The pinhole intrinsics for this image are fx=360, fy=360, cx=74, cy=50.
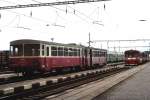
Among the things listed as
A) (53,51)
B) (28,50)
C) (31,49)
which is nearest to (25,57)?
(28,50)

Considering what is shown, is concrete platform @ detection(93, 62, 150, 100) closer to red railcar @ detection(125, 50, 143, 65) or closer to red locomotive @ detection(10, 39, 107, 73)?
red locomotive @ detection(10, 39, 107, 73)

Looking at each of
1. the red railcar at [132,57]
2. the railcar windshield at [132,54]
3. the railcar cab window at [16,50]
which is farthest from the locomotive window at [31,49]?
the railcar windshield at [132,54]

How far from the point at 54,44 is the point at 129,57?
96.4 feet

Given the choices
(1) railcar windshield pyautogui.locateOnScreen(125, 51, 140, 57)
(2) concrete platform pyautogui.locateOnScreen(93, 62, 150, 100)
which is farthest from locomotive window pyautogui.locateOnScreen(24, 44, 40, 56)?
(1) railcar windshield pyautogui.locateOnScreen(125, 51, 140, 57)

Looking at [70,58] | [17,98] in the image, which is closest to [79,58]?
[70,58]

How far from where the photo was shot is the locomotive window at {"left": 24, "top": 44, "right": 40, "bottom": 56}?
88.9 feet

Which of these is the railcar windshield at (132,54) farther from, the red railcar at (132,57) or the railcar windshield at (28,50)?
the railcar windshield at (28,50)

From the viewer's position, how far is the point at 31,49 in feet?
89.6

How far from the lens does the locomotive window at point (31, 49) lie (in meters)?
27.1

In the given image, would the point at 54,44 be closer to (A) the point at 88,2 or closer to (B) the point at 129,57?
(A) the point at 88,2

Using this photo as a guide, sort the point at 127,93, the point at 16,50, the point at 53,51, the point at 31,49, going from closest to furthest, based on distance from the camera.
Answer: the point at 127,93, the point at 31,49, the point at 16,50, the point at 53,51

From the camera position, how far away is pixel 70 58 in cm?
3384

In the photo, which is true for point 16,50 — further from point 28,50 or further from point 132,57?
point 132,57

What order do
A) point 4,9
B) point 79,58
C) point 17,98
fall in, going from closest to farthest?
point 17,98 < point 4,9 < point 79,58
